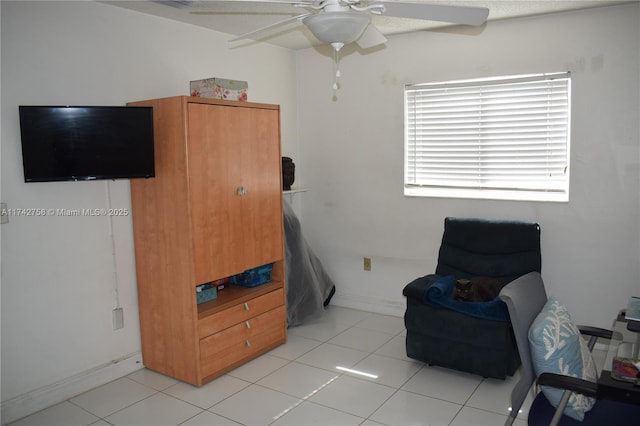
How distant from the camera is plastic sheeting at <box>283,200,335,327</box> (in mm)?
4148

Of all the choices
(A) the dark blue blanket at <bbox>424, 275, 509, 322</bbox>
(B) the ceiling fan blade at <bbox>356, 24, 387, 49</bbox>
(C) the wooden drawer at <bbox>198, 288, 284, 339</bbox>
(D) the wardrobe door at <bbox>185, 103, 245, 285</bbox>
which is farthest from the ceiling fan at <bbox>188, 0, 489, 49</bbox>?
(C) the wooden drawer at <bbox>198, 288, 284, 339</bbox>

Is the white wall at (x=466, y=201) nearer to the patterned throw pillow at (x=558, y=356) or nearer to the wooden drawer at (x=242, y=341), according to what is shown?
the wooden drawer at (x=242, y=341)

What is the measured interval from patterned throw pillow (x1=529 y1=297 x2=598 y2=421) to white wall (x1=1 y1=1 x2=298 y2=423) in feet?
8.28

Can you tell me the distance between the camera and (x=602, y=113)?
3352 mm

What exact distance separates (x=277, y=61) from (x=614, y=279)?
10.6 ft

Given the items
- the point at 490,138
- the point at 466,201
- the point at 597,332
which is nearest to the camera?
the point at 597,332

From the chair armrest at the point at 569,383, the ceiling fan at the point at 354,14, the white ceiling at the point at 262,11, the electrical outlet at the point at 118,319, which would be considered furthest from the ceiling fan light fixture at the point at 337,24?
the electrical outlet at the point at 118,319

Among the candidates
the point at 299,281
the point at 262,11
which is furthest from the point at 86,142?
the point at 299,281

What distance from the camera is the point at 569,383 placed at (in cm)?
182

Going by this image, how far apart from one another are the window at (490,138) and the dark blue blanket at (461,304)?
0.98m

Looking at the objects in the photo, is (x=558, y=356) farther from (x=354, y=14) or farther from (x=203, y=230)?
(x=203, y=230)

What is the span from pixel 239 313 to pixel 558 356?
207 centimetres

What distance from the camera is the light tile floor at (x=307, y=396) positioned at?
271cm

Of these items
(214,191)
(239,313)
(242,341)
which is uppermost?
(214,191)
